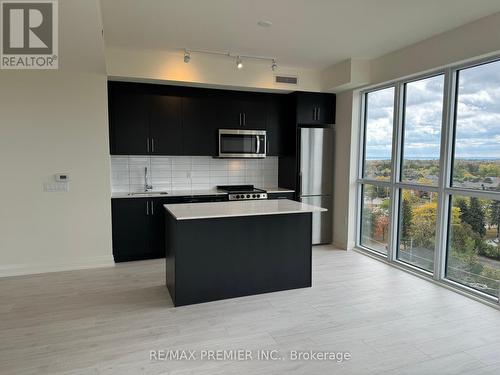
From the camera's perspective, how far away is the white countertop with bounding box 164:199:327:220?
323cm

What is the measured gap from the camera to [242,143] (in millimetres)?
5414

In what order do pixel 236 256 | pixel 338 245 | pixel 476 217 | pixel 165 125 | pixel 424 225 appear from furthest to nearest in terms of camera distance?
pixel 338 245
pixel 165 125
pixel 424 225
pixel 476 217
pixel 236 256

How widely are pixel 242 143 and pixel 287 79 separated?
1214mm

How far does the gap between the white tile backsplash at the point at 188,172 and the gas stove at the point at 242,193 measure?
0.60 feet

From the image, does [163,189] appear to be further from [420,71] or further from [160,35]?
[420,71]

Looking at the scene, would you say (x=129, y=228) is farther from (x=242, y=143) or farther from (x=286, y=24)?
(x=286, y=24)

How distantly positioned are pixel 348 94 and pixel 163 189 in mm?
3306

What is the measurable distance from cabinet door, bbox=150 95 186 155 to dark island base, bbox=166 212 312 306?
5.66 ft

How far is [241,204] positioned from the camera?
3.89 meters

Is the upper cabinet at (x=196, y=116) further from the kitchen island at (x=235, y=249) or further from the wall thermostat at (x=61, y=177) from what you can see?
the kitchen island at (x=235, y=249)

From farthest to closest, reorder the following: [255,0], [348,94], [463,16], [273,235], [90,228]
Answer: [348,94] < [90,228] < [273,235] < [463,16] < [255,0]

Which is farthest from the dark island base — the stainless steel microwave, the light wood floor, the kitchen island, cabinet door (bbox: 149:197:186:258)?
the stainless steel microwave

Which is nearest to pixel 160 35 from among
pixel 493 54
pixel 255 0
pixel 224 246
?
pixel 255 0

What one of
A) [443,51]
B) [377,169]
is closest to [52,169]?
[377,169]
